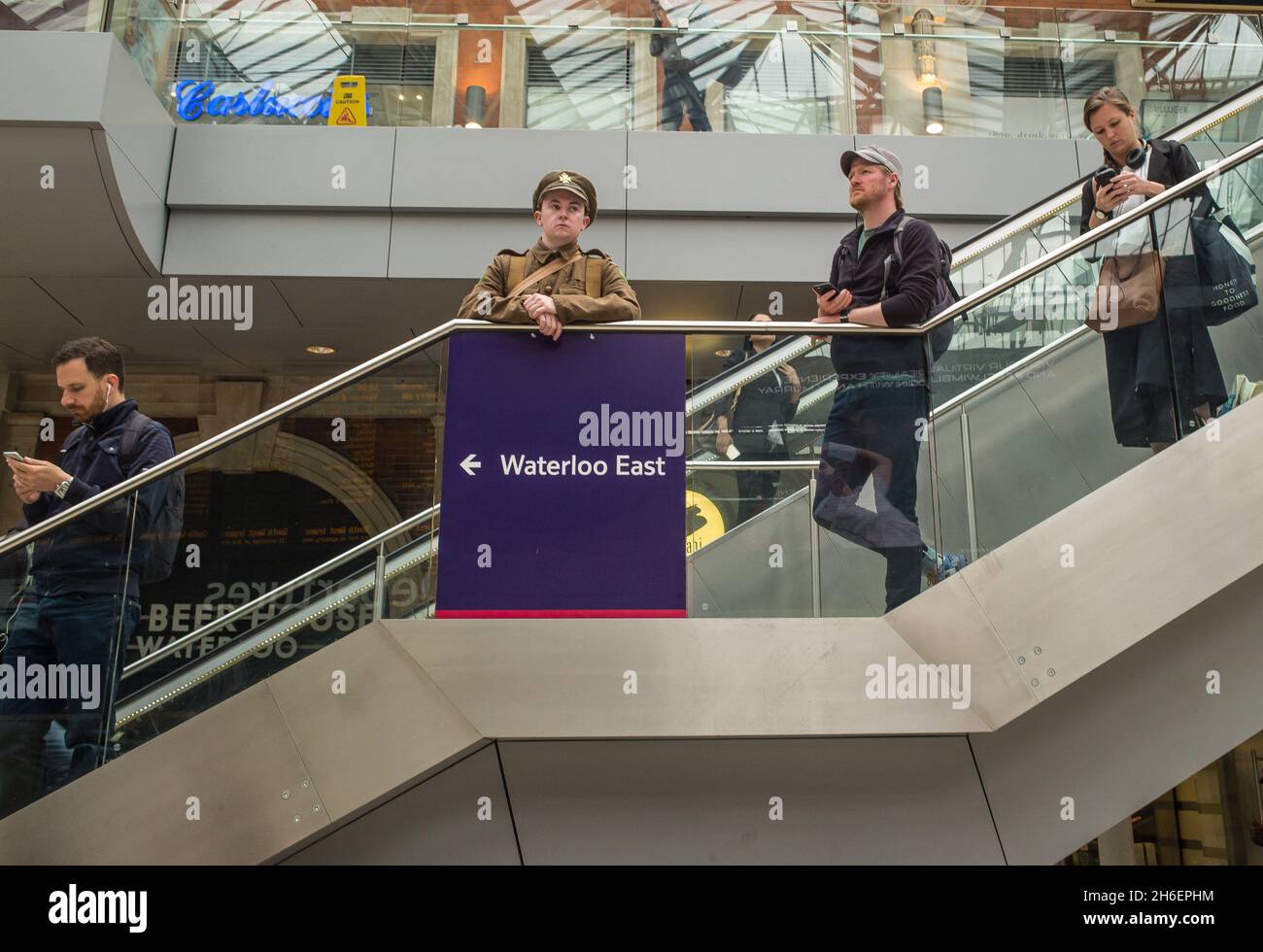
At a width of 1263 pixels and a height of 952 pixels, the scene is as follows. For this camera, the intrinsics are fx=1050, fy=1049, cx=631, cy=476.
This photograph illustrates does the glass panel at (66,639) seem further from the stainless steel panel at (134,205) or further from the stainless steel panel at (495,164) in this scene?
the stainless steel panel at (495,164)

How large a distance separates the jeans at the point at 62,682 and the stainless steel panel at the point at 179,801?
9cm

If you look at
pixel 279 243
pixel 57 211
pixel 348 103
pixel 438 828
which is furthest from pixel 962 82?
pixel 438 828

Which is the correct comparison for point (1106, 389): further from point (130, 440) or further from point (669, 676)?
point (130, 440)

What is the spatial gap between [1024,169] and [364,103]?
5.18 metres

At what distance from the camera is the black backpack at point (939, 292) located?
354cm

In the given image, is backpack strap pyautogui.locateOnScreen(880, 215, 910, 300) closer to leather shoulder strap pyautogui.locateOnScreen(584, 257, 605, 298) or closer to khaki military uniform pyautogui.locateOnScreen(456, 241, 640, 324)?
khaki military uniform pyautogui.locateOnScreen(456, 241, 640, 324)

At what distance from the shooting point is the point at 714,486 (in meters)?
3.44

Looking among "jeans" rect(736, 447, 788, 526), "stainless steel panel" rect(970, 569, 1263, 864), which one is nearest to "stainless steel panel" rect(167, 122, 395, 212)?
"jeans" rect(736, 447, 788, 526)

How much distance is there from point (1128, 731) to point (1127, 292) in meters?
1.48

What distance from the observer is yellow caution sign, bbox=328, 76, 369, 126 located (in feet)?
27.0

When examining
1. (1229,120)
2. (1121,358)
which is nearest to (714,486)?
(1121,358)

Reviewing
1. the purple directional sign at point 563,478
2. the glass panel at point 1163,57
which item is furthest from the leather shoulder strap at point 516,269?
the glass panel at point 1163,57
